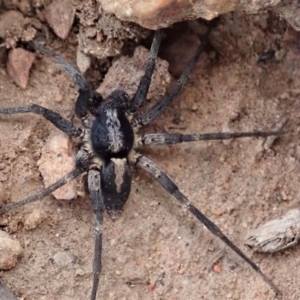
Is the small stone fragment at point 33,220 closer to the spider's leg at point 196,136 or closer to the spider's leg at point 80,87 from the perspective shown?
the spider's leg at point 80,87

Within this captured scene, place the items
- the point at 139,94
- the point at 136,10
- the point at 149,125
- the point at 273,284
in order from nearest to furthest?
the point at 136,10 → the point at 273,284 → the point at 139,94 → the point at 149,125

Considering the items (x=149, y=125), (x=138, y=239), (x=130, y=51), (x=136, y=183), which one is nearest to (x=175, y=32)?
(x=130, y=51)

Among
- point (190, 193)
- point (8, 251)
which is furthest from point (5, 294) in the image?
point (190, 193)

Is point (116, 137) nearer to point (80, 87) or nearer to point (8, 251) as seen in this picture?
point (80, 87)

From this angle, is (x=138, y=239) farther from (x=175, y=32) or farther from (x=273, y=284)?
(x=175, y=32)

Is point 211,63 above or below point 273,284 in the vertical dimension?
above

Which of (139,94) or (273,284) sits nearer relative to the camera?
(273,284)
